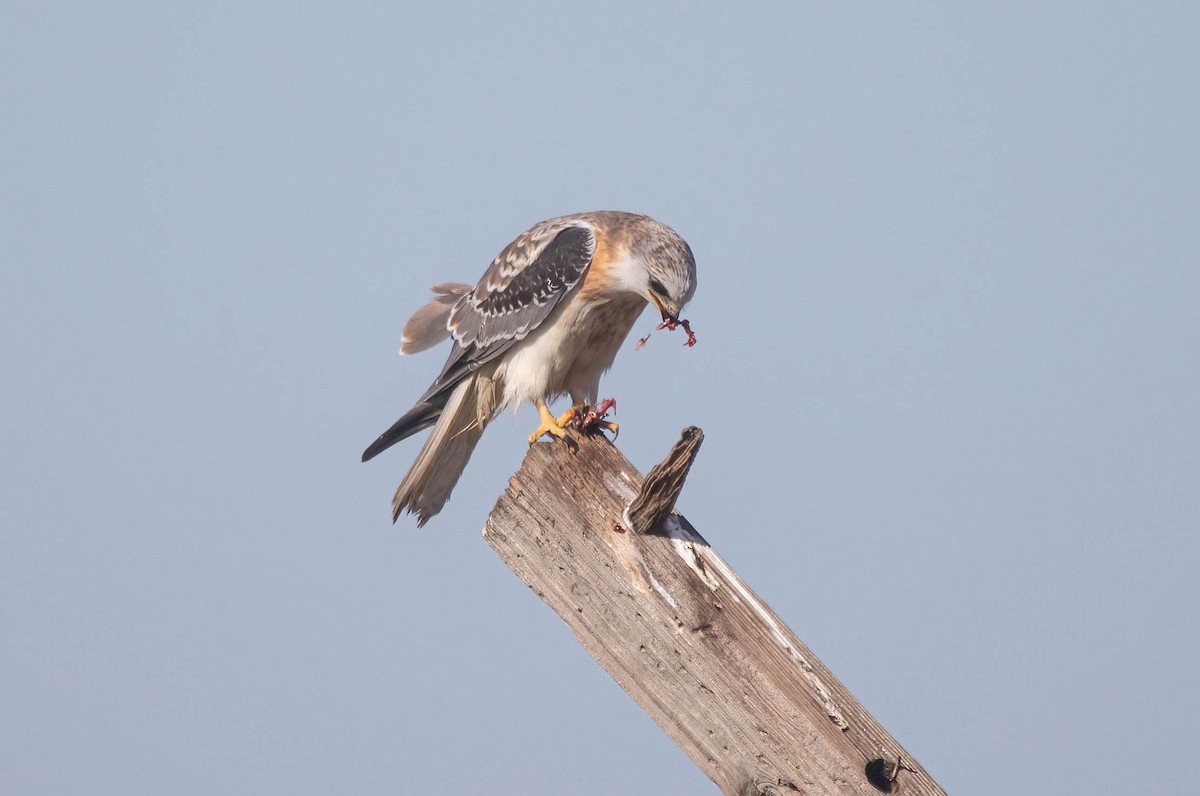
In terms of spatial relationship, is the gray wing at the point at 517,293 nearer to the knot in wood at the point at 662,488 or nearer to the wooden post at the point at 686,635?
the wooden post at the point at 686,635

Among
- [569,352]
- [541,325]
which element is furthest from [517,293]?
[569,352]

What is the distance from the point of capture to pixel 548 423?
479cm

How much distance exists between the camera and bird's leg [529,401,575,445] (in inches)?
170

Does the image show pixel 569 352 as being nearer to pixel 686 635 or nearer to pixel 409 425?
pixel 409 425

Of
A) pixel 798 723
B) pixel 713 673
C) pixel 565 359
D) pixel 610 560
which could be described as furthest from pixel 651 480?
pixel 565 359

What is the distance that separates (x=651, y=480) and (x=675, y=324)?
1938mm

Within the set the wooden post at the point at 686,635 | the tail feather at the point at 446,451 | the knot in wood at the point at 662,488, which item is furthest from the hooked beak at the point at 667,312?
the knot in wood at the point at 662,488

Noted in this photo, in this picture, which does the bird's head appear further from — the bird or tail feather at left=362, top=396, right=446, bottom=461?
tail feather at left=362, top=396, right=446, bottom=461

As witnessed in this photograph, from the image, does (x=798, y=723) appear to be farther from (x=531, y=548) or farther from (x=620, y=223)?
(x=620, y=223)

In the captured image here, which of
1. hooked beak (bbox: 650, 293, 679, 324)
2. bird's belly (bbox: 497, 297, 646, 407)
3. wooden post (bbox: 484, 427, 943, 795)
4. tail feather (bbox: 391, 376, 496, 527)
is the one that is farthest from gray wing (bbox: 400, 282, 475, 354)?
wooden post (bbox: 484, 427, 943, 795)

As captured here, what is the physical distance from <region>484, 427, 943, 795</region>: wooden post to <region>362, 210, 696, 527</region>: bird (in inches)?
67.2

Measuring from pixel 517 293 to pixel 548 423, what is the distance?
87 cm

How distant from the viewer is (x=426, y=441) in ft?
17.2

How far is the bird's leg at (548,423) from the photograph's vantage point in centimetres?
433
